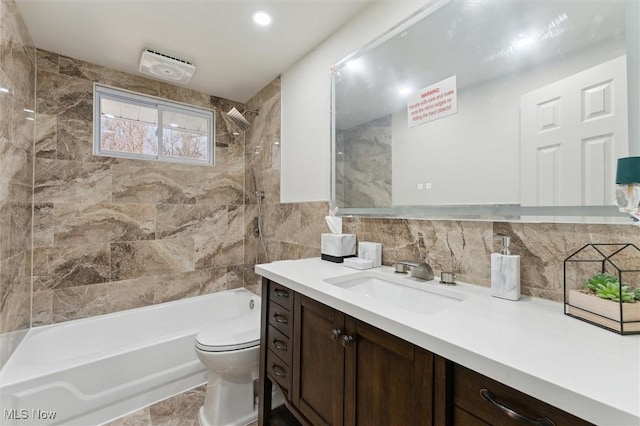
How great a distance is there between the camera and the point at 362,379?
905mm

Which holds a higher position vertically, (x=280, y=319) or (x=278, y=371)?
(x=280, y=319)

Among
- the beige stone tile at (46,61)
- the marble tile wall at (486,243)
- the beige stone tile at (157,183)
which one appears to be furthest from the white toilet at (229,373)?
the beige stone tile at (46,61)

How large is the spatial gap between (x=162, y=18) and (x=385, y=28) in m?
1.44

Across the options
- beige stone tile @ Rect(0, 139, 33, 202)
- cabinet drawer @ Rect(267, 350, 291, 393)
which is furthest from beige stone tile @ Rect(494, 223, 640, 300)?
beige stone tile @ Rect(0, 139, 33, 202)

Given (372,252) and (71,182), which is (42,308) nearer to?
(71,182)

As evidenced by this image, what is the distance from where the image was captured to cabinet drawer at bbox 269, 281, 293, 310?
1.28 m

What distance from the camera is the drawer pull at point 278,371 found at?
4.30 ft

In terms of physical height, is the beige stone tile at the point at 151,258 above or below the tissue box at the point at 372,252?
below

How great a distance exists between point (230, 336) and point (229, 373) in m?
0.21

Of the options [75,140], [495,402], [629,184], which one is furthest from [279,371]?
[75,140]

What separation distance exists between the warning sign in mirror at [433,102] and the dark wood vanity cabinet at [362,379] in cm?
101

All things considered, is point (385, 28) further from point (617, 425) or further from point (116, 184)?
point (116, 184)

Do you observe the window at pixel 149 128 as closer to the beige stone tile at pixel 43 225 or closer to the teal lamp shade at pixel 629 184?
the beige stone tile at pixel 43 225

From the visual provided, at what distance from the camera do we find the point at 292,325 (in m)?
1.25
